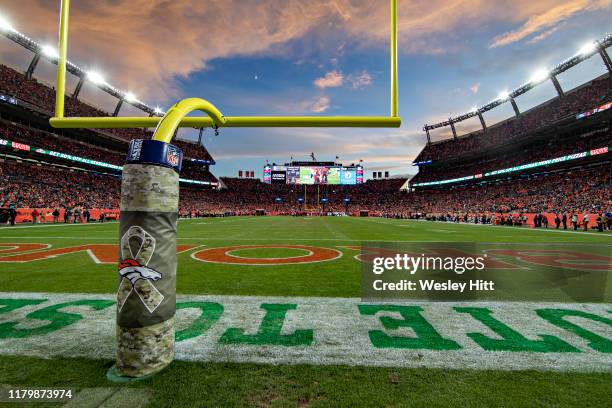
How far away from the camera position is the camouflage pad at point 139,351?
2.57 meters

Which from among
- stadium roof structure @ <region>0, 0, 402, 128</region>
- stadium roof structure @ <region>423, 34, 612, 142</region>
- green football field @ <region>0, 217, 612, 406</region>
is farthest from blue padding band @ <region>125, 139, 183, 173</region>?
stadium roof structure @ <region>423, 34, 612, 142</region>

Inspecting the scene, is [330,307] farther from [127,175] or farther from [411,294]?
[127,175]

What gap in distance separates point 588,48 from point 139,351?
2057 inches

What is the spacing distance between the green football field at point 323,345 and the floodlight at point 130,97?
177 ft

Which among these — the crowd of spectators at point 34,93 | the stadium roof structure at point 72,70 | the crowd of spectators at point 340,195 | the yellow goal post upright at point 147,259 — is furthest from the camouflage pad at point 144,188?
the crowd of spectators at point 34,93

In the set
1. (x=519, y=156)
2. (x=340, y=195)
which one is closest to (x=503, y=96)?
(x=519, y=156)

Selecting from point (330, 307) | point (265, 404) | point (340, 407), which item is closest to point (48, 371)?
point (265, 404)

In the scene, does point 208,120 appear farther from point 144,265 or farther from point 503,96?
point 503,96

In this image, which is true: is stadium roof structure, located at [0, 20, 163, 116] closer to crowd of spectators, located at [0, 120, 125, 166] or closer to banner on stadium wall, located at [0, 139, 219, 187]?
crowd of spectators, located at [0, 120, 125, 166]

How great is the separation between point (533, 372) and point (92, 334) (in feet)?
14.6

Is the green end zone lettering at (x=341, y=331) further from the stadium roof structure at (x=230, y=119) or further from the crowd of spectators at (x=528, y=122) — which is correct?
the crowd of spectators at (x=528, y=122)

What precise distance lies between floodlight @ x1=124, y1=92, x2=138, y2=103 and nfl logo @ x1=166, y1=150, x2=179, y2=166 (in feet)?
189

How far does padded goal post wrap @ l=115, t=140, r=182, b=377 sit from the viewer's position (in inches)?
102

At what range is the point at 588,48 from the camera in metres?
36.0
